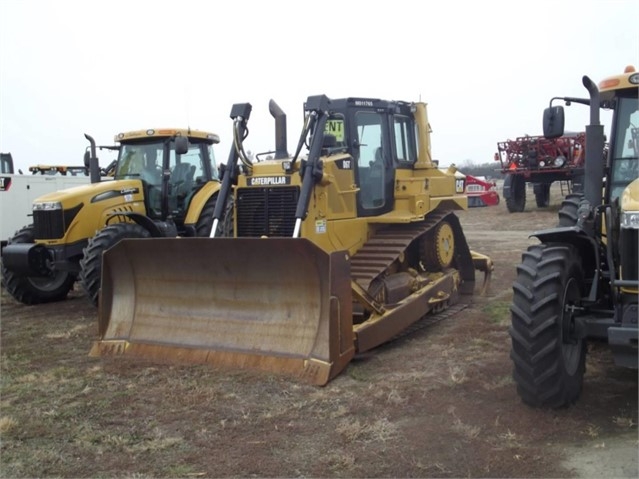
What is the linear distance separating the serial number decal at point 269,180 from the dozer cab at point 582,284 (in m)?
2.86

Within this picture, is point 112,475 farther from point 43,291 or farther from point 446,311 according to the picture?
point 43,291

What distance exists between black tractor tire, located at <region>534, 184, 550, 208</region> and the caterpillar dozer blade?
18.7 meters

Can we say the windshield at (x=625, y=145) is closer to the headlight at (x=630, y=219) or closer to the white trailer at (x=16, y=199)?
the headlight at (x=630, y=219)

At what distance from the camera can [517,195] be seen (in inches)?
896

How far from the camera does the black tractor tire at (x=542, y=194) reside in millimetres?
23047

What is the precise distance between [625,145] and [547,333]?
1.85m

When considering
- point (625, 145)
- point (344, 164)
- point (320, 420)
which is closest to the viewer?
point (320, 420)

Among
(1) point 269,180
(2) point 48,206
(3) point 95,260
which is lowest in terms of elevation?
(3) point 95,260

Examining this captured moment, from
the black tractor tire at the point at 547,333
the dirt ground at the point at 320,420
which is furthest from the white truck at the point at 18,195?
the black tractor tire at the point at 547,333

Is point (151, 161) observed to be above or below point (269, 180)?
above

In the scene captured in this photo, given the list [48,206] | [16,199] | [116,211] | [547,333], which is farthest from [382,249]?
[16,199]

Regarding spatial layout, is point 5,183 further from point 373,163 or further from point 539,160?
point 539,160

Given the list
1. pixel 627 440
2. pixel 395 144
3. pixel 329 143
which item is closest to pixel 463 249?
pixel 395 144

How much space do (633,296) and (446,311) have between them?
3875 mm
